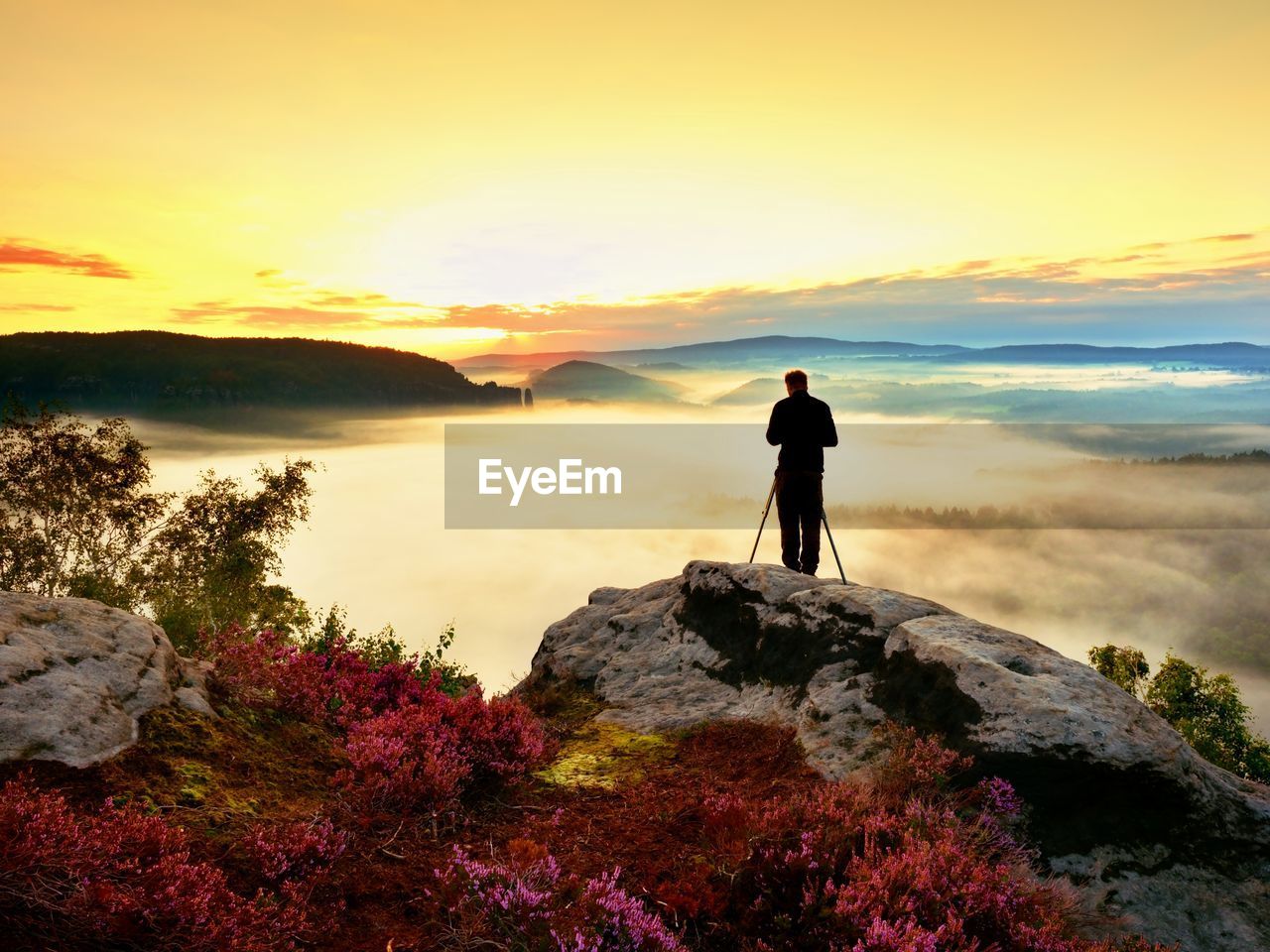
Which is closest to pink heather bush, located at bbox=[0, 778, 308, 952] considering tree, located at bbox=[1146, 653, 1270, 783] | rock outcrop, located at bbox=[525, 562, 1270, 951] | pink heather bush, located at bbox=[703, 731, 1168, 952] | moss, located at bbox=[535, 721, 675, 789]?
pink heather bush, located at bbox=[703, 731, 1168, 952]

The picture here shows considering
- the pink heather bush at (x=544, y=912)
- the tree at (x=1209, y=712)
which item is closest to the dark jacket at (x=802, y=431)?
the pink heather bush at (x=544, y=912)

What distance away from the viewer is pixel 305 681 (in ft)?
29.9

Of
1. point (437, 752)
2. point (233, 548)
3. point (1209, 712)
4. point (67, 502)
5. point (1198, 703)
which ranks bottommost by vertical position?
point (1209, 712)

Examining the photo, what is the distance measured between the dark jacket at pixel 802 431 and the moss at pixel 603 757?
7054mm

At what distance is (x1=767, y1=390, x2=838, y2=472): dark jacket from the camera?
51.4 ft

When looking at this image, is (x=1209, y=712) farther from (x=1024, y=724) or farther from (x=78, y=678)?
(x=78, y=678)

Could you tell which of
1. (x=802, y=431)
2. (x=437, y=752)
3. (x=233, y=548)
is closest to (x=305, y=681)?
(x=437, y=752)

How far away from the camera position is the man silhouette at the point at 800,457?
51.4 ft

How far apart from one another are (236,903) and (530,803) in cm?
331

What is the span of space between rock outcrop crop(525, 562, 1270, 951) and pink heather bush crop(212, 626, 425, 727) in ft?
10.0

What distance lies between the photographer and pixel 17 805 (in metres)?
5.02

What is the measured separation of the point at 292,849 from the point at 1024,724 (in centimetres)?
679

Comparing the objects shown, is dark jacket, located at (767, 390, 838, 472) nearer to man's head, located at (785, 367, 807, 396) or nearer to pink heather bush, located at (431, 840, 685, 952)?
man's head, located at (785, 367, 807, 396)

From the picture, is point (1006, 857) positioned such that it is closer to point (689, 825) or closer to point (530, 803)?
point (689, 825)
